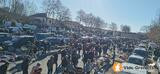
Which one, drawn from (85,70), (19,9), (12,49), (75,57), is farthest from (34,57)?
(19,9)

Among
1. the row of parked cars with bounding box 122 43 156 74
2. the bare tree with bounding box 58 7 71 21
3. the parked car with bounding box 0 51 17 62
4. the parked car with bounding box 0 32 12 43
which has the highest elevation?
the bare tree with bounding box 58 7 71 21

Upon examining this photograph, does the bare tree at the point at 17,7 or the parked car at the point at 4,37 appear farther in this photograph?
the bare tree at the point at 17,7

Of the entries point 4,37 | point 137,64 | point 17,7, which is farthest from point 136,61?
point 17,7

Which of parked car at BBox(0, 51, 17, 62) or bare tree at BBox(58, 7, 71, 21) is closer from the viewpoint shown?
parked car at BBox(0, 51, 17, 62)

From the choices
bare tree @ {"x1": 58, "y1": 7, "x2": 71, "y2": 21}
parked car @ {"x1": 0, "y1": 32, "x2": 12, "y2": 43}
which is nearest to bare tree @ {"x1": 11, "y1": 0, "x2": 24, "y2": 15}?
bare tree @ {"x1": 58, "y1": 7, "x2": 71, "y2": 21}

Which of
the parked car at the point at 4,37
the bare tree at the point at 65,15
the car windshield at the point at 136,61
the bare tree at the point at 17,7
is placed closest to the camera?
the car windshield at the point at 136,61

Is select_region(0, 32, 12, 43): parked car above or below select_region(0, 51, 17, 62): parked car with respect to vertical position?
above

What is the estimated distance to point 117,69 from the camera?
19.2 meters

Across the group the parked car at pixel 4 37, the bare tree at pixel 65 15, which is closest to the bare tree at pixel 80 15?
the bare tree at pixel 65 15

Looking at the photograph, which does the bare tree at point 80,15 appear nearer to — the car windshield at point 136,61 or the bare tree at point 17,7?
the bare tree at point 17,7

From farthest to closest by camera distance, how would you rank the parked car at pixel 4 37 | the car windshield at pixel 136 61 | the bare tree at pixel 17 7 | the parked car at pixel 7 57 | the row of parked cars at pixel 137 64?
the bare tree at pixel 17 7 < the parked car at pixel 4 37 < the car windshield at pixel 136 61 < the parked car at pixel 7 57 < the row of parked cars at pixel 137 64

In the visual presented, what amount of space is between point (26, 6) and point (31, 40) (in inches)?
2134

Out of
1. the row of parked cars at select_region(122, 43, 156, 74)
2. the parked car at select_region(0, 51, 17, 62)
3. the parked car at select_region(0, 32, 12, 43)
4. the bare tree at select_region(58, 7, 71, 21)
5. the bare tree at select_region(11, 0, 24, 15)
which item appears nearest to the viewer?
the row of parked cars at select_region(122, 43, 156, 74)

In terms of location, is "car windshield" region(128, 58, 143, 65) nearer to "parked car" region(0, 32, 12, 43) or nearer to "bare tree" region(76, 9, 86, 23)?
"parked car" region(0, 32, 12, 43)
